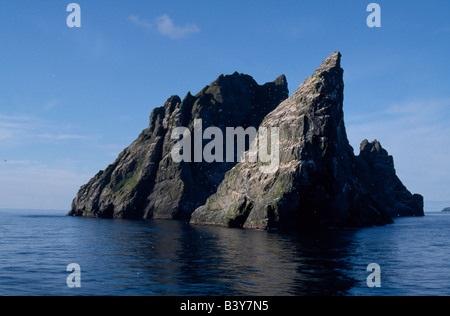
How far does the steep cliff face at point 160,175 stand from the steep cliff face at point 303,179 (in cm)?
5315

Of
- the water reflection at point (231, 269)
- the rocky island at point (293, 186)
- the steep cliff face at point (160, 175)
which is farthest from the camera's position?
the steep cliff face at point (160, 175)

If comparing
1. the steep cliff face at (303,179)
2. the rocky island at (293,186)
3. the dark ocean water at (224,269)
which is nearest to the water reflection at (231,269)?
the dark ocean water at (224,269)

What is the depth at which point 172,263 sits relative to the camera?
37969 millimetres

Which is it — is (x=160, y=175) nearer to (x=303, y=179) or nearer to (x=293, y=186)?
(x=293, y=186)

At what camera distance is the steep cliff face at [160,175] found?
526 ft

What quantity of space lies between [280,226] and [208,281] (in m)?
56.8

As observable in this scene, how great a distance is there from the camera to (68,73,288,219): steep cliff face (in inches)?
6309

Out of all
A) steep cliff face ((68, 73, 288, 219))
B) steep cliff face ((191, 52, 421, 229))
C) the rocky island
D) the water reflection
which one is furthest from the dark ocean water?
steep cliff face ((68, 73, 288, 219))

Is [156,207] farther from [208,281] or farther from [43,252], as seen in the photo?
[208,281]

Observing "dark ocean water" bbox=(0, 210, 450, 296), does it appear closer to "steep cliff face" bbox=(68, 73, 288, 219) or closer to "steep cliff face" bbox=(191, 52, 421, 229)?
"steep cliff face" bbox=(191, 52, 421, 229)

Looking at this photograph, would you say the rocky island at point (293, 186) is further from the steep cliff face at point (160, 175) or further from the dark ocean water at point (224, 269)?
the dark ocean water at point (224, 269)

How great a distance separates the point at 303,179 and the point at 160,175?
96.1m
